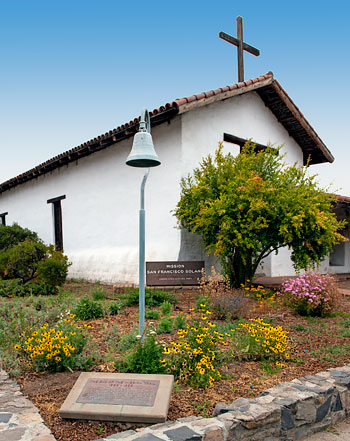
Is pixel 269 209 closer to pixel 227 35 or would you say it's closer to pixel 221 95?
pixel 221 95

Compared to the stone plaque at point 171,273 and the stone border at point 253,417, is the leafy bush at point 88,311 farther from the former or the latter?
the stone border at point 253,417

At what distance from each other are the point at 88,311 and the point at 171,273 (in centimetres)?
269

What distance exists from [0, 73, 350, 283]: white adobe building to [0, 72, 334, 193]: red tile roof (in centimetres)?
3

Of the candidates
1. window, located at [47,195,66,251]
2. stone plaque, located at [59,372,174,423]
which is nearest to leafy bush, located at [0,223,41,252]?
window, located at [47,195,66,251]

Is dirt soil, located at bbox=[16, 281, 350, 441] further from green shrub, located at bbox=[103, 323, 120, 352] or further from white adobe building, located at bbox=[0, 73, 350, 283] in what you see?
white adobe building, located at bbox=[0, 73, 350, 283]

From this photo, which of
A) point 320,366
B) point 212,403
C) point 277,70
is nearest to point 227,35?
point 277,70

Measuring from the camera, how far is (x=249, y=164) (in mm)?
8891

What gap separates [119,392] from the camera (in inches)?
121

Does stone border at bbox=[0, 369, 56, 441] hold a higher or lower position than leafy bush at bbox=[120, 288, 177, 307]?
lower

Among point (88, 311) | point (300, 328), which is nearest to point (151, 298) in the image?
point (88, 311)

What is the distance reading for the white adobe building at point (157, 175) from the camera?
385 inches

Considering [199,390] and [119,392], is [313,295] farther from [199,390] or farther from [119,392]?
[119,392]

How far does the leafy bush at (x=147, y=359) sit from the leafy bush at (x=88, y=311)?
109 inches

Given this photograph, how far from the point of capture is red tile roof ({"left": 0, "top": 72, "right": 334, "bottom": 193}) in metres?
9.23
